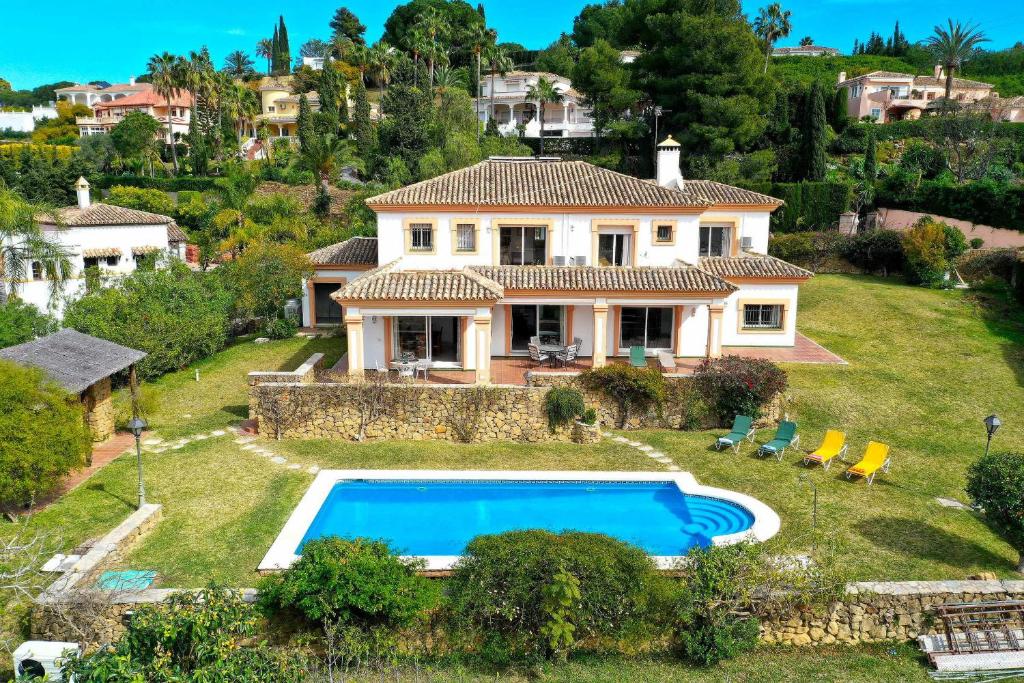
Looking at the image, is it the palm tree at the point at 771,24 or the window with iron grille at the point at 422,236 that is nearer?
the window with iron grille at the point at 422,236

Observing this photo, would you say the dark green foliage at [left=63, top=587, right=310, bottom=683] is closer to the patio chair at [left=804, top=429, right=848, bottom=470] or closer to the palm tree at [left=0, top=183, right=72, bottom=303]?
the patio chair at [left=804, top=429, right=848, bottom=470]

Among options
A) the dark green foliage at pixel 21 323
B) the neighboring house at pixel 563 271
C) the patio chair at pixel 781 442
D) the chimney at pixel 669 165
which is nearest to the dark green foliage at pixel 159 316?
the dark green foliage at pixel 21 323

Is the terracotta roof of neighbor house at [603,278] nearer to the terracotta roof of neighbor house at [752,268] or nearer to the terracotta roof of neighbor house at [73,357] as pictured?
the terracotta roof of neighbor house at [752,268]

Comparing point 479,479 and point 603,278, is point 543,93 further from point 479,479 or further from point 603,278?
point 479,479

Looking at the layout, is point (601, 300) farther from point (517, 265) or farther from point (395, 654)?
point (395, 654)

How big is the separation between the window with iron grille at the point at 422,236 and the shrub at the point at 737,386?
10.8m

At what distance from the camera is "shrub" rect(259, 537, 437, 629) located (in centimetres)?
1299

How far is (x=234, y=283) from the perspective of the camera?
34.5 metres

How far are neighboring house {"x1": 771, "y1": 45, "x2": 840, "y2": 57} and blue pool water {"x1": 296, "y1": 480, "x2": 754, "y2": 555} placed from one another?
133 metres

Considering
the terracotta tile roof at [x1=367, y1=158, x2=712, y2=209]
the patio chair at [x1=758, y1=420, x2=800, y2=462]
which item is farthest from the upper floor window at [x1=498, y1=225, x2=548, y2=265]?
the patio chair at [x1=758, y1=420, x2=800, y2=462]

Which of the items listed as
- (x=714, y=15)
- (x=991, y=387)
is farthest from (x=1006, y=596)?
(x=714, y=15)

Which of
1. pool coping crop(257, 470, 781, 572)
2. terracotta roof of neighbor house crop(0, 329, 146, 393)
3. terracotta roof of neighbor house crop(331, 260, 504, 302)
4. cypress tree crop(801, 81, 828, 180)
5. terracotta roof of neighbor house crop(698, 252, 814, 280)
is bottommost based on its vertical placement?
pool coping crop(257, 470, 781, 572)

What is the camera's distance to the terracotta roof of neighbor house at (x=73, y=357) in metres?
19.9

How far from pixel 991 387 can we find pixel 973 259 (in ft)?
45.3
